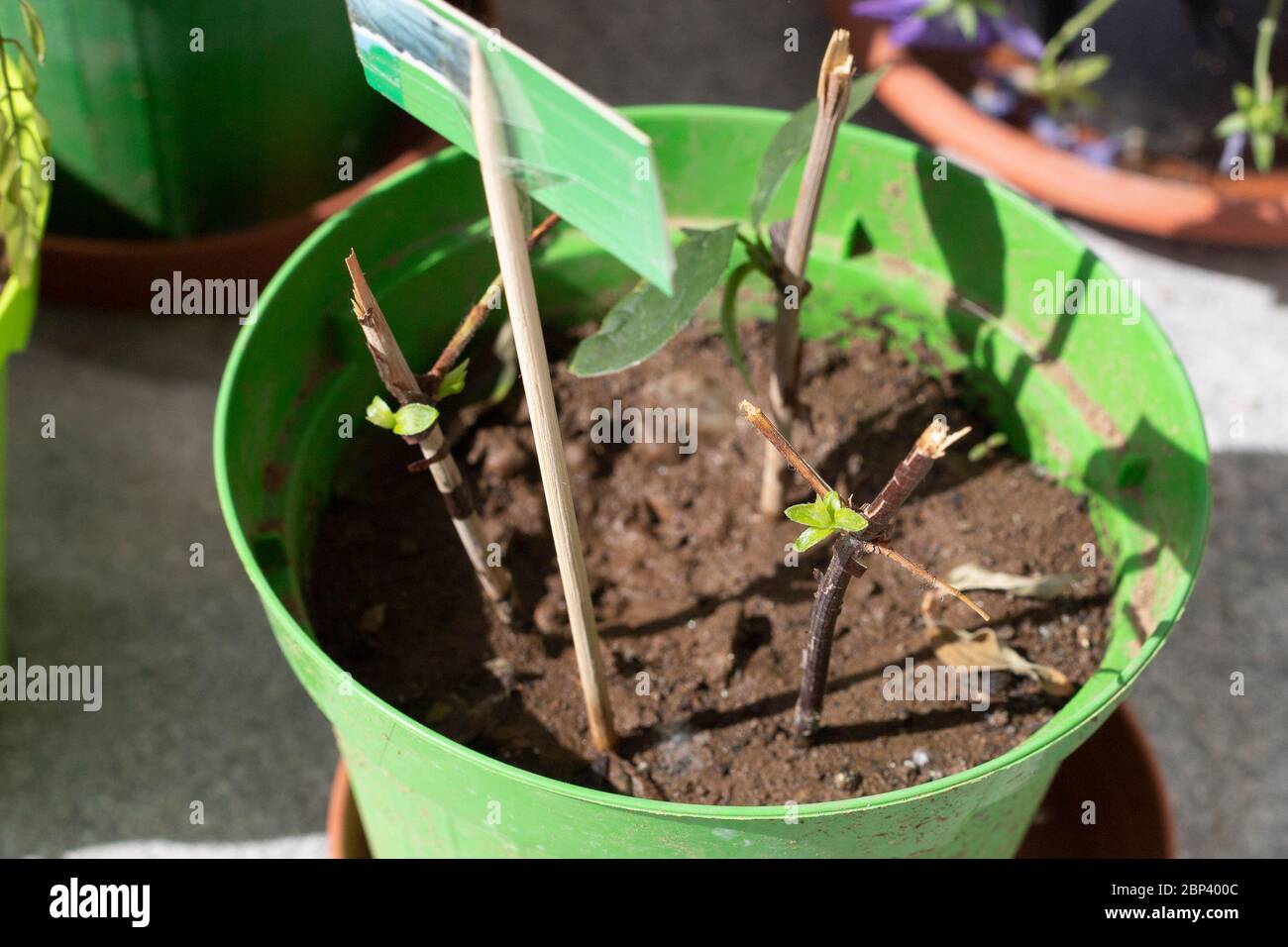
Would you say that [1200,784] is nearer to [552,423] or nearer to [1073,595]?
[1073,595]

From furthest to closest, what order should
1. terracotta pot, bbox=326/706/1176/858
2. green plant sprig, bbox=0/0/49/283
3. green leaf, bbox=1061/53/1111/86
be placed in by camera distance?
green leaf, bbox=1061/53/1111/86 → terracotta pot, bbox=326/706/1176/858 → green plant sprig, bbox=0/0/49/283

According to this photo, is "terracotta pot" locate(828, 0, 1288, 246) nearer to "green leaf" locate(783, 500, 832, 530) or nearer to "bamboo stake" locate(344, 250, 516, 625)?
"bamboo stake" locate(344, 250, 516, 625)

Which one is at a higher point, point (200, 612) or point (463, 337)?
point (463, 337)

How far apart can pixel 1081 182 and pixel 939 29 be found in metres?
0.30

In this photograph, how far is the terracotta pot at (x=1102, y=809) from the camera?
120cm

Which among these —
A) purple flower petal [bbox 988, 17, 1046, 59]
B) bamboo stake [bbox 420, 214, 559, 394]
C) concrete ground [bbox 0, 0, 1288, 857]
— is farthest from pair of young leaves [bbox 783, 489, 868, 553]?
purple flower petal [bbox 988, 17, 1046, 59]

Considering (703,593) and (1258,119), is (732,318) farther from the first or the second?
(1258,119)

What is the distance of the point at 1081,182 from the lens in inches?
65.9

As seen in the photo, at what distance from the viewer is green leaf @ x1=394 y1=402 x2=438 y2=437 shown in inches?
30.8

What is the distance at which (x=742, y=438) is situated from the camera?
116 centimetres

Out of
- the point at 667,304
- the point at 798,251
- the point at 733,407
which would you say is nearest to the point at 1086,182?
the point at 733,407

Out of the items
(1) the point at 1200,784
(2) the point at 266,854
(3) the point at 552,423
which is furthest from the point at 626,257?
(1) the point at 1200,784

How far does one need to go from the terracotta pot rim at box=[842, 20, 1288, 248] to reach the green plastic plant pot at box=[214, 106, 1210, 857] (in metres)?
0.60

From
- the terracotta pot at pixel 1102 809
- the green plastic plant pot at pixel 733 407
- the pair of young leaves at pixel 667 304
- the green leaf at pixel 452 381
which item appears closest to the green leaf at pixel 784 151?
the pair of young leaves at pixel 667 304
